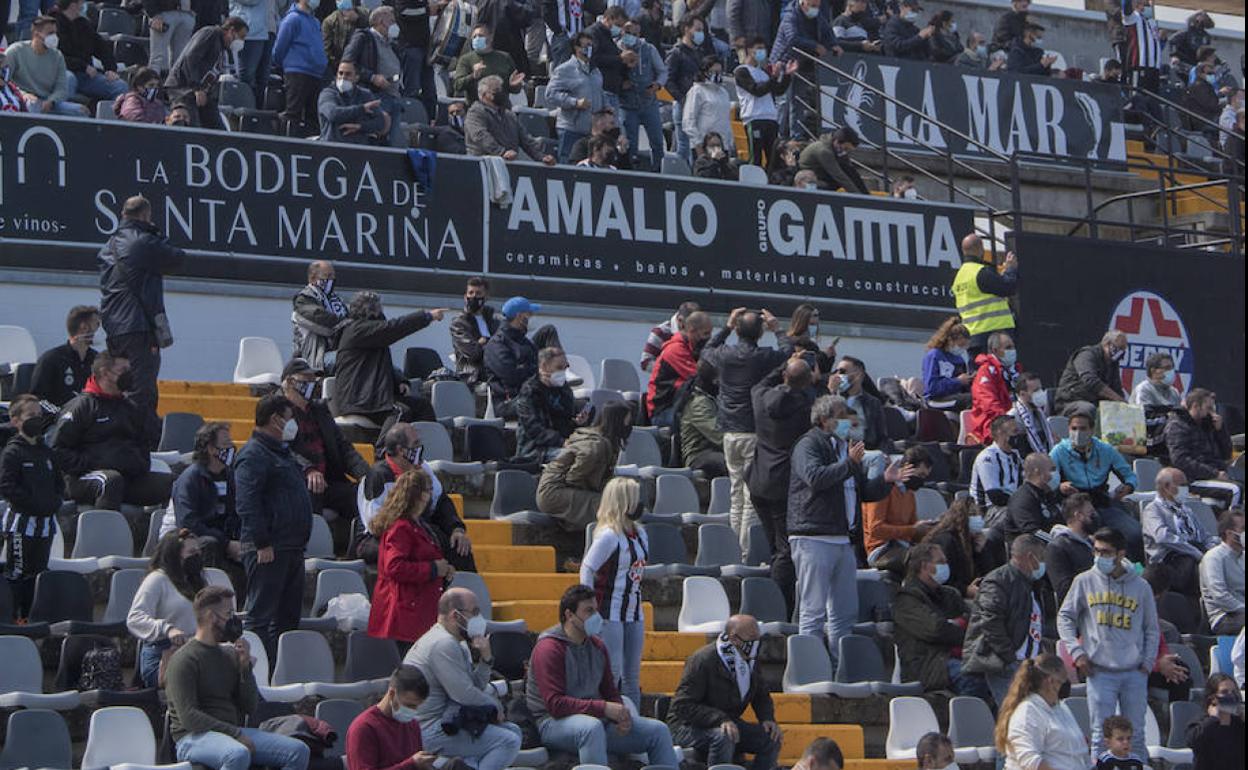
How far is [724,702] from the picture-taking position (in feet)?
40.2

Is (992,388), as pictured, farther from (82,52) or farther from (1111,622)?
(82,52)

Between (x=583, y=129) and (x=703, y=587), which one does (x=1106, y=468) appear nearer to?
(x=703, y=587)

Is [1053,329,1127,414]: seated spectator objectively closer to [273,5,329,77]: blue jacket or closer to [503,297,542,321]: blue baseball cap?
[503,297,542,321]: blue baseball cap

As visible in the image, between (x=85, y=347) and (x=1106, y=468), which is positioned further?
(x=1106, y=468)

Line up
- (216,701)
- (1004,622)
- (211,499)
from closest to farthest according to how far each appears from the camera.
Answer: (216,701) → (211,499) → (1004,622)

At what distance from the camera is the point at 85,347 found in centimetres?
1356

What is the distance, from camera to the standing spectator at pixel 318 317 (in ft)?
49.1

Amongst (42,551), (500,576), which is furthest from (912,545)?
(42,551)

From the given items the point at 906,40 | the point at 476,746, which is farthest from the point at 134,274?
the point at 906,40

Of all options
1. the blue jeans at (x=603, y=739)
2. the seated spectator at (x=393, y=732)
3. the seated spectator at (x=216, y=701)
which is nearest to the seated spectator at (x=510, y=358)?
the blue jeans at (x=603, y=739)

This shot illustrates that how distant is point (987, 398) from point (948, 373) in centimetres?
75

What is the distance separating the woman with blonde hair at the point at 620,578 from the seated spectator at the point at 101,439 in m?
2.33

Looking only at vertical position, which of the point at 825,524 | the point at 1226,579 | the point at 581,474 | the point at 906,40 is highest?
the point at 906,40

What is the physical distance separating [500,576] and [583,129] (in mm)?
6533
